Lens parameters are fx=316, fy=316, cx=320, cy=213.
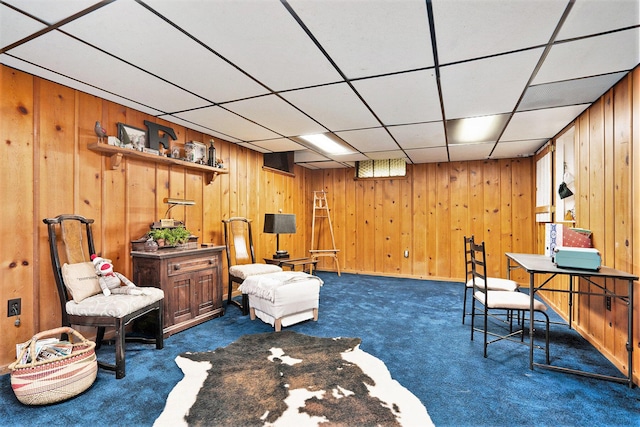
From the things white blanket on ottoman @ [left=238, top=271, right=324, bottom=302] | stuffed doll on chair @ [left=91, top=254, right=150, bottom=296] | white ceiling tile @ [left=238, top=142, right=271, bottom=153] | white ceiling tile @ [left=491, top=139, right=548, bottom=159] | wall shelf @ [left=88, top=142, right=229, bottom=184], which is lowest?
white blanket on ottoman @ [left=238, top=271, right=324, bottom=302]

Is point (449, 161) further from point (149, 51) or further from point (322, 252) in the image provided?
point (149, 51)

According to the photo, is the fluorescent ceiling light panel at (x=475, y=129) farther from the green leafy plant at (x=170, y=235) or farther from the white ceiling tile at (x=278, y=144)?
the green leafy plant at (x=170, y=235)

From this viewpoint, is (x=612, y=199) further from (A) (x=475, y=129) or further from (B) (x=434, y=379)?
(B) (x=434, y=379)

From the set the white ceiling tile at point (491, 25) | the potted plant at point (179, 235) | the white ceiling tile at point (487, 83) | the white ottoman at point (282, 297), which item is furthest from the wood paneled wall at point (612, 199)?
the potted plant at point (179, 235)

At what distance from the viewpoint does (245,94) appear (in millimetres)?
2824

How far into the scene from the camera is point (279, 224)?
15.1 ft

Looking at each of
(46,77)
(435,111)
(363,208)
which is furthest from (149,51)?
(363,208)

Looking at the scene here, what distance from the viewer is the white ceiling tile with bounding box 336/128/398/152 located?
4.04m

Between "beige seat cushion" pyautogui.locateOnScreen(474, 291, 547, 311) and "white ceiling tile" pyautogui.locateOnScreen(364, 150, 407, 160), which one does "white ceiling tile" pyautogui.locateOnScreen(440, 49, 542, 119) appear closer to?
"beige seat cushion" pyautogui.locateOnScreen(474, 291, 547, 311)

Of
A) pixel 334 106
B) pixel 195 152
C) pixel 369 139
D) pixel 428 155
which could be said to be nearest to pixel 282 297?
pixel 334 106

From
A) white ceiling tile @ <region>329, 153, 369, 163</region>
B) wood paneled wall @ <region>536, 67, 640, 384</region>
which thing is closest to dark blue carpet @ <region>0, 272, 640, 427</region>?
wood paneled wall @ <region>536, 67, 640, 384</region>

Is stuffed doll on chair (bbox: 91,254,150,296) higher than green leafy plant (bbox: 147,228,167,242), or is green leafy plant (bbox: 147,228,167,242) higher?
green leafy plant (bbox: 147,228,167,242)

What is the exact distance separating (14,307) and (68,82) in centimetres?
184

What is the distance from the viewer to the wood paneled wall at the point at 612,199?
2.29 meters
